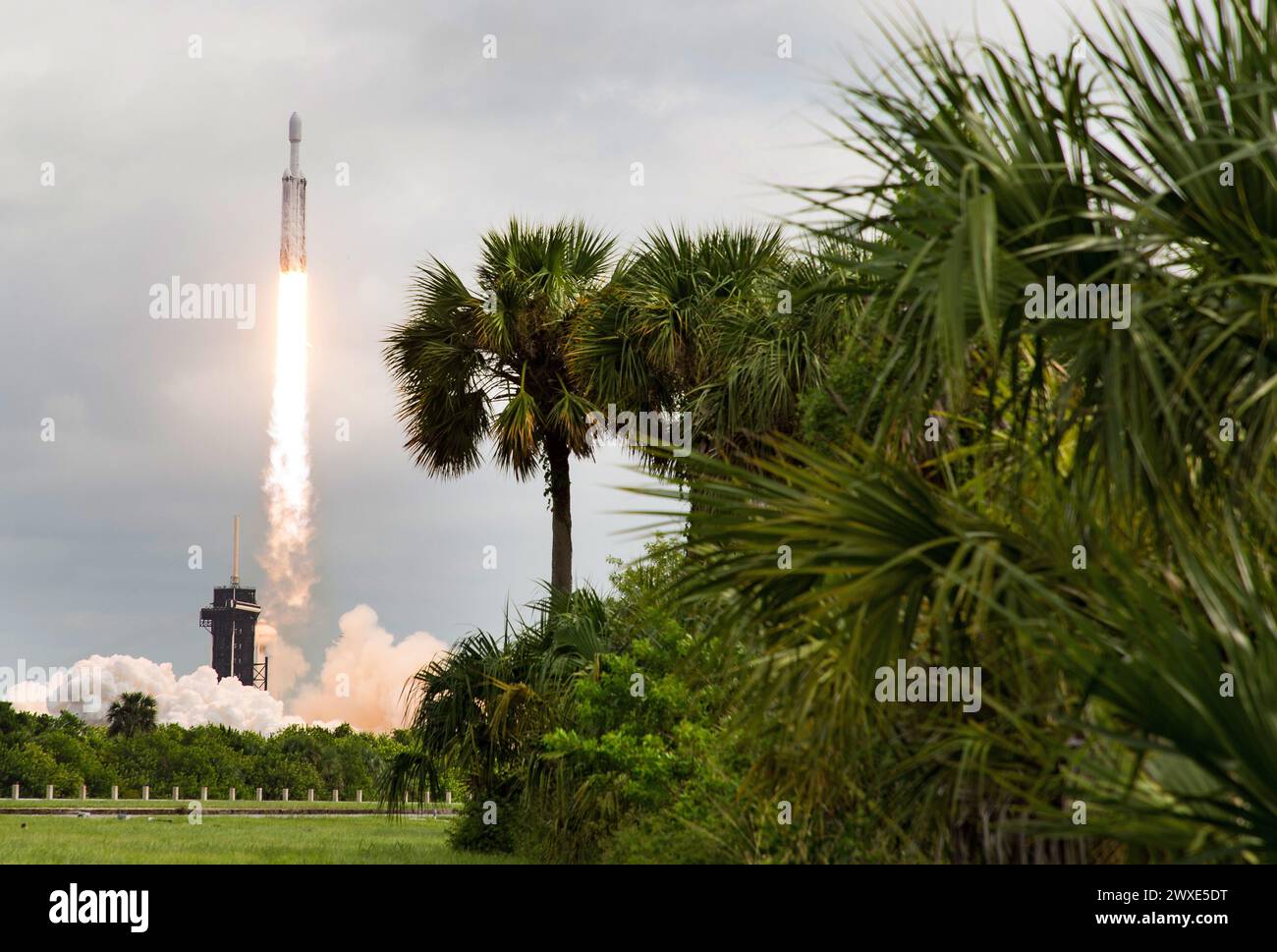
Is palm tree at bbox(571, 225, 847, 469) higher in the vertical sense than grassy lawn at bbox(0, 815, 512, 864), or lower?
higher

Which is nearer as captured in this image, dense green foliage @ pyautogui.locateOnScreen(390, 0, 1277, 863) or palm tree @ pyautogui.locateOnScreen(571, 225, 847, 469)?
dense green foliage @ pyautogui.locateOnScreen(390, 0, 1277, 863)

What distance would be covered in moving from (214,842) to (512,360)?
9.28 meters

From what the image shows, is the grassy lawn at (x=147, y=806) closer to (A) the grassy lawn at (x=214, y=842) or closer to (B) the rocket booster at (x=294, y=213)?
(A) the grassy lawn at (x=214, y=842)

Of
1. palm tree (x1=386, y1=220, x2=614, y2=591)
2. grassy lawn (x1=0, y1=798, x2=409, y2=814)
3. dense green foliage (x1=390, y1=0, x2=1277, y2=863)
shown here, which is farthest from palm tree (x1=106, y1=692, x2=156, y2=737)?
dense green foliage (x1=390, y1=0, x2=1277, y2=863)

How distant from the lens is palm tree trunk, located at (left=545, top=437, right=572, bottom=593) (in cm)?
2323

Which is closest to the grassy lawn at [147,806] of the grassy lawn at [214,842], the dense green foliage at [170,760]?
the dense green foliage at [170,760]

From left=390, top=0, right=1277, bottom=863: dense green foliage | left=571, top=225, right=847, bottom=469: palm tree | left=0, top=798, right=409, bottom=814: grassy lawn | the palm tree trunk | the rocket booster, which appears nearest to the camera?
left=390, top=0, right=1277, bottom=863: dense green foliage

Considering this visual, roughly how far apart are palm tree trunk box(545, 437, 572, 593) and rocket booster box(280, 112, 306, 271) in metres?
23.8

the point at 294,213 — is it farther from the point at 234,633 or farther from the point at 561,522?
the point at 234,633

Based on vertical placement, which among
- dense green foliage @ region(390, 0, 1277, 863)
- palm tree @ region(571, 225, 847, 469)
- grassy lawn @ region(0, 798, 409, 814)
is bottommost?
grassy lawn @ region(0, 798, 409, 814)

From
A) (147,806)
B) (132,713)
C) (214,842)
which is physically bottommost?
(147,806)

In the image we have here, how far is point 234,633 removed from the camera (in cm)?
14075

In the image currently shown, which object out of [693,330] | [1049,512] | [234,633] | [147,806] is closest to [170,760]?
[147,806]

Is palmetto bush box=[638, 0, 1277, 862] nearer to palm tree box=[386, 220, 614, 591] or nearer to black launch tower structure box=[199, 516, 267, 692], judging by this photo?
palm tree box=[386, 220, 614, 591]
